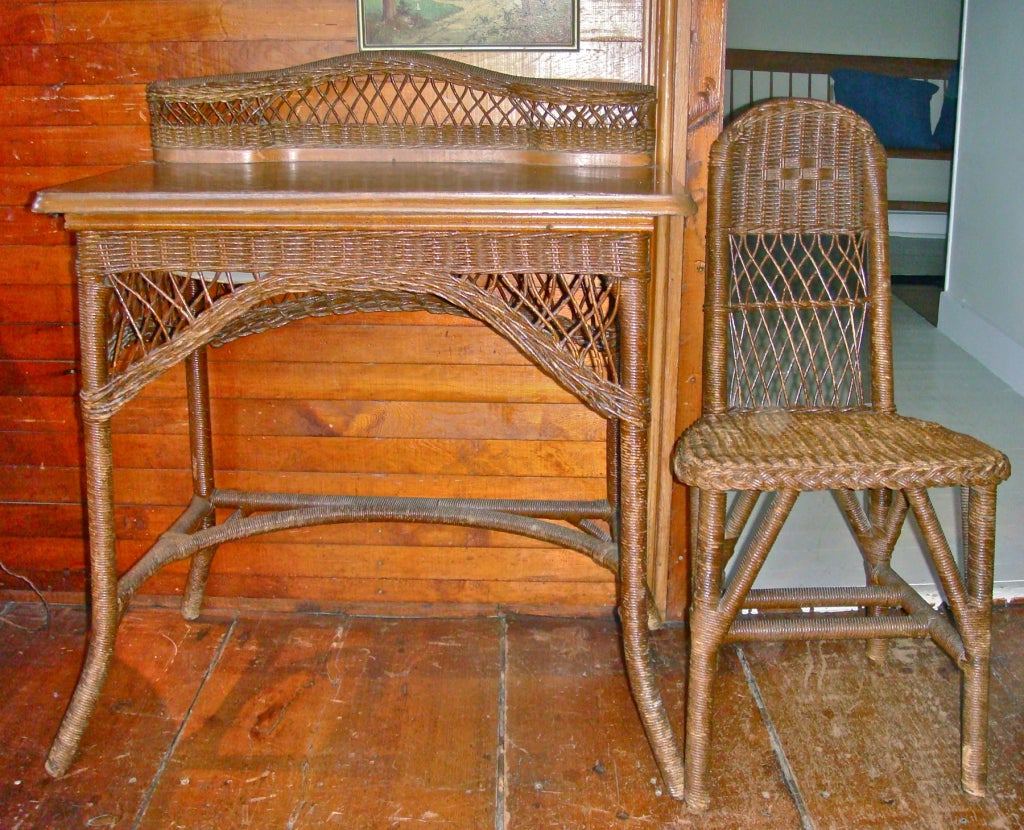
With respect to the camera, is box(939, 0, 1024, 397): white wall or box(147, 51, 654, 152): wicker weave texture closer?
box(147, 51, 654, 152): wicker weave texture

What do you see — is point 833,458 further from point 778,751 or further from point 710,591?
point 778,751

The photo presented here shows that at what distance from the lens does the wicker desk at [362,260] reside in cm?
150

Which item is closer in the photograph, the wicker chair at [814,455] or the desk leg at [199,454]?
the wicker chair at [814,455]

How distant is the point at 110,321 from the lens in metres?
1.69

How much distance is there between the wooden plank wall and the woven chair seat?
54cm

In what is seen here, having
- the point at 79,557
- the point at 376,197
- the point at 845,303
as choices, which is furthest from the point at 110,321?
the point at 845,303

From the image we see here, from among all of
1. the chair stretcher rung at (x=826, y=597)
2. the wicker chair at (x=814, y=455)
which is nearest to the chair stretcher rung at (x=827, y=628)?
the wicker chair at (x=814, y=455)

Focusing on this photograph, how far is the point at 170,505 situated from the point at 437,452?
0.59m

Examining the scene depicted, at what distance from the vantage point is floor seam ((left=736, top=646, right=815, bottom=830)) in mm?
1685

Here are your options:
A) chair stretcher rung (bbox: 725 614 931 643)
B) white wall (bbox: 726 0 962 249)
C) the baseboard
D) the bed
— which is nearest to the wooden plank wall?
chair stretcher rung (bbox: 725 614 931 643)

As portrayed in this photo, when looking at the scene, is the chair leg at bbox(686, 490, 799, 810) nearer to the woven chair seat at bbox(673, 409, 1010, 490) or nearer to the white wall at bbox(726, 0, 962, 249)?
the woven chair seat at bbox(673, 409, 1010, 490)

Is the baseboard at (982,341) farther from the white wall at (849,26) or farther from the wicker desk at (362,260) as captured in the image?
the wicker desk at (362,260)

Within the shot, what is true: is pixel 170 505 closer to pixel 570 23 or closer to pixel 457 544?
pixel 457 544

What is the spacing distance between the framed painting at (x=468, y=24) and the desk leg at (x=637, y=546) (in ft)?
2.11
